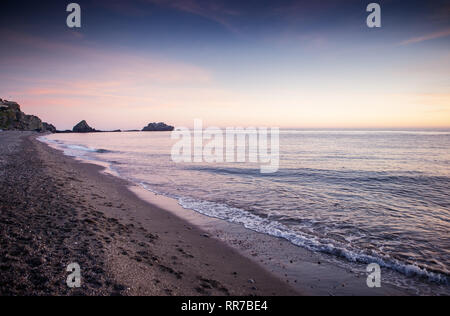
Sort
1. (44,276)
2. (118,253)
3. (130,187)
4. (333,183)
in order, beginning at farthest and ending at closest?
1. (333,183)
2. (130,187)
3. (118,253)
4. (44,276)

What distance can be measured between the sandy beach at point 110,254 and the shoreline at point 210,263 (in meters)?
0.03

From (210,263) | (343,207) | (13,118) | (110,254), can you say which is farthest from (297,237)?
(13,118)

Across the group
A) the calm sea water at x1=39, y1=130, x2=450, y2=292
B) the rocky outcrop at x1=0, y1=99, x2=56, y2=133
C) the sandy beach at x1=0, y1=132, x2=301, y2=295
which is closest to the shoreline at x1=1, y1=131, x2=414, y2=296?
the sandy beach at x1=0, y1=132, x2=301, y2=295

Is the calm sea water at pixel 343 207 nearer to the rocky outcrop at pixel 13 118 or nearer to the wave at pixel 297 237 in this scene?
the wave at pixel 297 237

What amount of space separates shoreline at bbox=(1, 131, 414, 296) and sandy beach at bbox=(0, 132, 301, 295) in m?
0.03

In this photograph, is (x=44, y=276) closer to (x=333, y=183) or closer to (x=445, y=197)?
(x=333, y=183)

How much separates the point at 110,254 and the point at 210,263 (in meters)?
2.95

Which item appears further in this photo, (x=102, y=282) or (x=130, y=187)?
(x=130, y=187)

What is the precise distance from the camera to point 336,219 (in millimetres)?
11109

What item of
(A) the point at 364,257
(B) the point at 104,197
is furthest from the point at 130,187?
(A) the point at 364,257

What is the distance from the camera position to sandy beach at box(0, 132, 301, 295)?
496cm

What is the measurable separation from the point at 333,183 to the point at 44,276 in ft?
62.7

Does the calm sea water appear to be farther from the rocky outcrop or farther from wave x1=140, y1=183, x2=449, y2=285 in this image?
the rocky outcrop

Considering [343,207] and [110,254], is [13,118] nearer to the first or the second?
[110,254]
